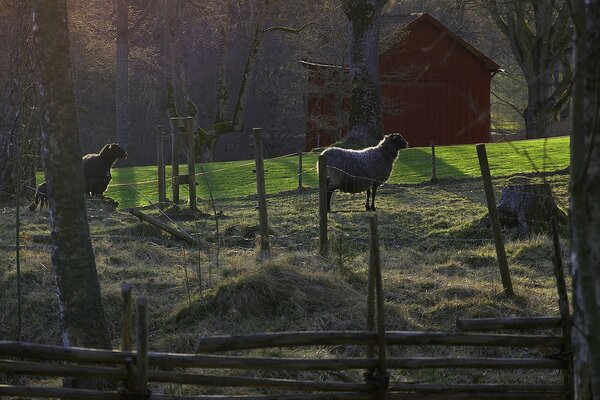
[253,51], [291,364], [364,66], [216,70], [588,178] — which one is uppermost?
[216,70]

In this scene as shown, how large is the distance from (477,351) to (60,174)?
12.5ft

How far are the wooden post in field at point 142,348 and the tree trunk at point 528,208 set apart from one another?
8.53 meters

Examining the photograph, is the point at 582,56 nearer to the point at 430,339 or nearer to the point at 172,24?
the point at 430,339

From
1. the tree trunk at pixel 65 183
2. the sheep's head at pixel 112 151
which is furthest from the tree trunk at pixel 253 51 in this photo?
the tree trunk at pixel 65 183

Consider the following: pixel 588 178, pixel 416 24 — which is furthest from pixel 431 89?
pixel 588 178

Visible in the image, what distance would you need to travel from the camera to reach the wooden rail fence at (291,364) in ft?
18.8

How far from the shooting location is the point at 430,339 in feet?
20.0

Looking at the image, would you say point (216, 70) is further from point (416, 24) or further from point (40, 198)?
point (40, 198)

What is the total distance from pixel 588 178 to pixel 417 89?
39.0 meters

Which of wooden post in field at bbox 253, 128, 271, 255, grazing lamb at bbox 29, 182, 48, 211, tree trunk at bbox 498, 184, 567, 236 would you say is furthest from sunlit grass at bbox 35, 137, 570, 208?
wooden post in field at bbox 253, 128, 271, 255

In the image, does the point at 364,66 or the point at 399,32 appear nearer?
the point at 364,66

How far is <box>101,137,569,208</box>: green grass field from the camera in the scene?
2441 cm

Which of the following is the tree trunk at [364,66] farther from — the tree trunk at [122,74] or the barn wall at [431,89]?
the barn wall at [431,89]

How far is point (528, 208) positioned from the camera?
43.5 feet
